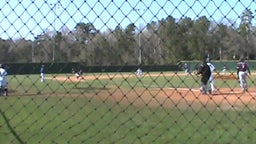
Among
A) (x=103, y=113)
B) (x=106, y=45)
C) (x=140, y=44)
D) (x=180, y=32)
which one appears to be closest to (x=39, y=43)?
(x=106, y=45)

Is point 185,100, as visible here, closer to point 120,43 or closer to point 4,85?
point 120,43

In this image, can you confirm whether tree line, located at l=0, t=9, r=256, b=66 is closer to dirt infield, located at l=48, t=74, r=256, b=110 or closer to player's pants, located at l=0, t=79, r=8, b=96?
dirt infield, located at l=48, t=74, r=256, b=110

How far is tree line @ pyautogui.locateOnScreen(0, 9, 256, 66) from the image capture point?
4836mm

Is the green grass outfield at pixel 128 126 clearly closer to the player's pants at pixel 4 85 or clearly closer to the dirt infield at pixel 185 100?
the dirt infield at pixel 185 100

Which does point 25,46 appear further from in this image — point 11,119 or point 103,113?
point 103,113

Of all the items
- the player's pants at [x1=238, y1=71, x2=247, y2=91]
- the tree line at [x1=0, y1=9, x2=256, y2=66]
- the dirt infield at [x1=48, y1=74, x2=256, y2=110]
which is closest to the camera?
the tree line at [x1=0, y1=9, x2=256, y2=66]

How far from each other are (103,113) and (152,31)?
22.7 ft

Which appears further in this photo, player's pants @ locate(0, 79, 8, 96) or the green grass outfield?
player's pants @ locate(0, 79, 8, 96)

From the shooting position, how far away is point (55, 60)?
5027 millimetres

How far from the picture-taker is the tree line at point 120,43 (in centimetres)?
484

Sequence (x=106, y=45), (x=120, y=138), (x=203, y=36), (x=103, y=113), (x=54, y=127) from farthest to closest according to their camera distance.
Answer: (x=103, y=113) → (x=54, y=127) → (x=120, y=138) → (x=203, y=36) → (x=106, y=45)

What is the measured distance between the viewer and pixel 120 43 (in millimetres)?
4867

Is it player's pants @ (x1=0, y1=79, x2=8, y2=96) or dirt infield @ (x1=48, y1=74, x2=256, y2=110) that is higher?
player's pants @ (x1=0, y1=79, x2=8, y2=96)

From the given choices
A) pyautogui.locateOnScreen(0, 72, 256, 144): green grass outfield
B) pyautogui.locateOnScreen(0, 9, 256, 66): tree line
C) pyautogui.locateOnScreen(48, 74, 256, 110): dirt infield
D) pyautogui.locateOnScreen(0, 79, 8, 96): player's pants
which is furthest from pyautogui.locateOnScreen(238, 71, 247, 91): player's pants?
pyautogui.locateOnScreen(0, 9, 256, 66): tree line
